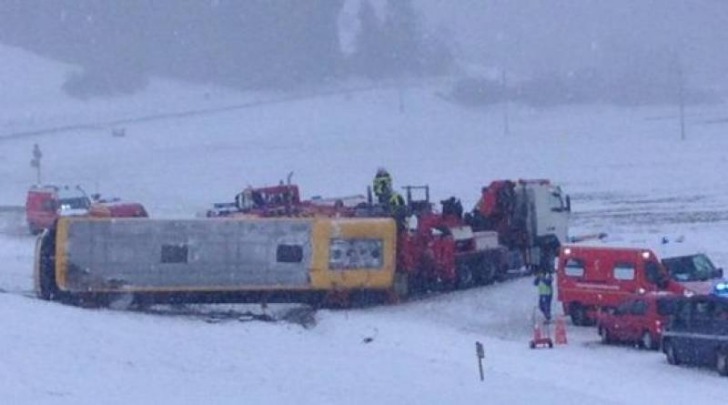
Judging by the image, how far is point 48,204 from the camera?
48.6 meters

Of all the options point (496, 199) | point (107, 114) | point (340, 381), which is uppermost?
point (107, 114)

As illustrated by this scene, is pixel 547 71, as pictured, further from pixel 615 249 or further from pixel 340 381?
pixel 340 381

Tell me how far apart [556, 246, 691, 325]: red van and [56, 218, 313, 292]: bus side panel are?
4802 mm

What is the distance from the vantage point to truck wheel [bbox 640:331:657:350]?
26.2 m

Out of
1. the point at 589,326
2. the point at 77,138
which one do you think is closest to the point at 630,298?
the point at 589,326

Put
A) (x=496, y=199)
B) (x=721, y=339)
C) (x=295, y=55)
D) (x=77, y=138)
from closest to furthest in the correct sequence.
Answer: (x=721, y=339) → (x=496, y=199) → (x=77, y=138) → (x=295, y=55)

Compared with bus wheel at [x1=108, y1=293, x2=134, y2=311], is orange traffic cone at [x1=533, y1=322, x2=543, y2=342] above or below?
below

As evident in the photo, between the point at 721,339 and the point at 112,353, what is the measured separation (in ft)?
27.5

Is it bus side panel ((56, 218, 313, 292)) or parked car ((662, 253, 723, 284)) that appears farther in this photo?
bus side panel ((56, 218, 313, 292))

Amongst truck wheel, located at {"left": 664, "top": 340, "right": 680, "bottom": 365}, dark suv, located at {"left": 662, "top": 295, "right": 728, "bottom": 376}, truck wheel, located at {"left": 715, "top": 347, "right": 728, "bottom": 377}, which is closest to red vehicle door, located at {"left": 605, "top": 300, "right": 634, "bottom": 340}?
dark suv, located at {"left": 662, "top": 295, "right": 728, "bottom": 376}

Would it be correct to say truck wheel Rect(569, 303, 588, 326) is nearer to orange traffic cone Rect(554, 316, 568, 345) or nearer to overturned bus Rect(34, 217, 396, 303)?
orange traffic cone Rect(554, 316, 568, 345)

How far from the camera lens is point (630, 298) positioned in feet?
91.6

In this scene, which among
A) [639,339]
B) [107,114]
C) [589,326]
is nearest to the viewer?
[639,339]

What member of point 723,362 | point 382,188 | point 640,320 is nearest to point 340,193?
point 382,188
